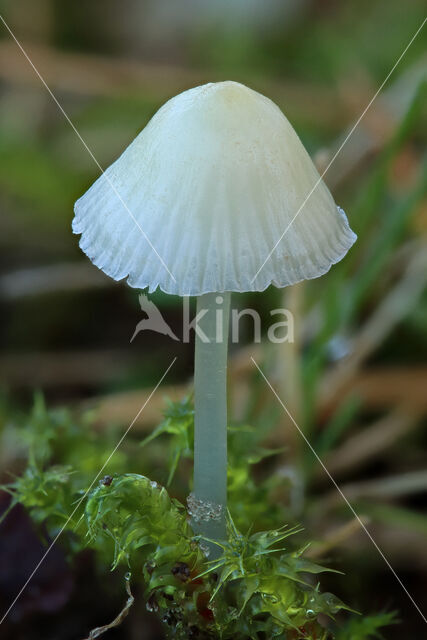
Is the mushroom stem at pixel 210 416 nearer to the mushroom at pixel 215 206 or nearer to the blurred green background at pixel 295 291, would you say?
the mushroom at pixel 215 206

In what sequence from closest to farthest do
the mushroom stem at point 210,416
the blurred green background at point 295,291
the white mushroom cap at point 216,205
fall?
1. the white mushroom cap at point 216,205
2. the mushroom stem at point 210,416
3. the blurred green background at point 295,291

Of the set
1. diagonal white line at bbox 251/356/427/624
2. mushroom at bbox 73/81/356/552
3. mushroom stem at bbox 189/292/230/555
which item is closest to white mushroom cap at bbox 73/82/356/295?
mushroom at bbox 73/81/356/552

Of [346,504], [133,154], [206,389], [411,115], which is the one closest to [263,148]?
[133,154]

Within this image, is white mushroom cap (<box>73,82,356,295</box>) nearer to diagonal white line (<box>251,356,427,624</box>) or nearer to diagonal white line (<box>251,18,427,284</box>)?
diagonal white line (<box>251,18,427,284</box>)

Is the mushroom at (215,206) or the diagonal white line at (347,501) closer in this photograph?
the mushroom at (215,206)

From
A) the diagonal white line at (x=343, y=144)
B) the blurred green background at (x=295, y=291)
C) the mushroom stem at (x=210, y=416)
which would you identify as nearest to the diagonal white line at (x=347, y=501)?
the blurred green background at (x=295, y=291)

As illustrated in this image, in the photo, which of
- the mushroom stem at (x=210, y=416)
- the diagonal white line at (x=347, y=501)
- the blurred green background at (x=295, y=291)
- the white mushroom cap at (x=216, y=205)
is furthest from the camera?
the blurred green background at (x=295, y=291)

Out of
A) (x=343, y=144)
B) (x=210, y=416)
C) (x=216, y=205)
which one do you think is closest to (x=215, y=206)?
(x=216, y=205)
